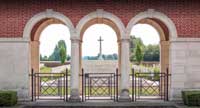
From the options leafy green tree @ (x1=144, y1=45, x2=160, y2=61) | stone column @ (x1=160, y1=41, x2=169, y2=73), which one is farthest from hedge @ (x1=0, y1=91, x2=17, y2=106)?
leafy green tree @ (x1=144, y1=45, x2=160, y2=61)

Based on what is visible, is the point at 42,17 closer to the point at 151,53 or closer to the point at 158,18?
the point at 158,18

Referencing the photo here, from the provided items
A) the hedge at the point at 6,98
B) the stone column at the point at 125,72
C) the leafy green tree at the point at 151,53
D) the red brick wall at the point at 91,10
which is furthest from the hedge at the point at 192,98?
the leafy green tree at the point at 151,53

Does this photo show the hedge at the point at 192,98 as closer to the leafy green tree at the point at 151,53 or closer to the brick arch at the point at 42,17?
the brick arch at the point at 42,17

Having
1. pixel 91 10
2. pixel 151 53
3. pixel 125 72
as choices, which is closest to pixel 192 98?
pixel 125 72

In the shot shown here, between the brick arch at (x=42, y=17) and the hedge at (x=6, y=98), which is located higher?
the brick arch at (x=42, y=17)

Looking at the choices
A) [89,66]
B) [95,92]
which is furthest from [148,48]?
[95,92]

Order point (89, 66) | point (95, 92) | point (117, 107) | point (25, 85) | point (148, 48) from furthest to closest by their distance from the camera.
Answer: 1. point (148, 48)
2. point (89, 66)
3. point (95, 92)
4. point (25, 85)
5. point (117, 107)

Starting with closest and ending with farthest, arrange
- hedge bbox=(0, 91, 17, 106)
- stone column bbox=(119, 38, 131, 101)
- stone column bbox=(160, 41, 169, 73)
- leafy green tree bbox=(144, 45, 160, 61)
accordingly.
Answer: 1. hedge bbox=(0, 91, 17, 106)
2. stone column bbox=(119, 38, 131, 101)
3. stone column bbox=(160, 41, 169, 73)
4. leafy green tree bbox=(144, 45, 160, 61)

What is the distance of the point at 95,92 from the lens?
68.2 feet

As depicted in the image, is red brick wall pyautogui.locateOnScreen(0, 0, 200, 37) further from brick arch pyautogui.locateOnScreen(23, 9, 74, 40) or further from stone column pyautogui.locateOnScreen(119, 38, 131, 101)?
stone column pyautogui.locateOnScreen(119, 38, 131, 101)

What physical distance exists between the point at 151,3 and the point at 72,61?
14.7 feet

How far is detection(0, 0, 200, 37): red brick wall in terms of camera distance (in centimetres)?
1733

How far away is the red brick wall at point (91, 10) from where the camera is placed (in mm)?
17328

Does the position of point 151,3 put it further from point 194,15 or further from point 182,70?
point 182,70
